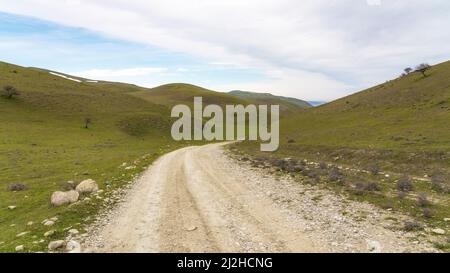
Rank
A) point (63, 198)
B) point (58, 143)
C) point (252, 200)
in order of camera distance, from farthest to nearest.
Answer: point (58, 143)
point (252, 200)
point (63, 198)

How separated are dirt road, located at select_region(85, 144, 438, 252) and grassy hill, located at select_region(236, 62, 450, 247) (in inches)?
131

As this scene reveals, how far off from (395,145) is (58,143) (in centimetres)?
5035

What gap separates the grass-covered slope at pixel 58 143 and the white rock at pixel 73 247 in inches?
38.9

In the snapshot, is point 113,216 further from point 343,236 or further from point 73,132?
point 73,132

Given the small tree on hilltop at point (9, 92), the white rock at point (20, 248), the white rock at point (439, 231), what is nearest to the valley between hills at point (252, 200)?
the white rock at point (20, 248)

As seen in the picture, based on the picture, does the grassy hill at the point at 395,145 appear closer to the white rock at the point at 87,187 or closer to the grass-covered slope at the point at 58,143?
the white rock at the point at 87,187

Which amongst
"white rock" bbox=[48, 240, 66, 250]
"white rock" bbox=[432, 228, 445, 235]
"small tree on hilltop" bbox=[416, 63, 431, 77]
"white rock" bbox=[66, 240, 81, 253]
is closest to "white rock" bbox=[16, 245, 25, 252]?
"white rock" bbox=[48, 240, 66, 250]

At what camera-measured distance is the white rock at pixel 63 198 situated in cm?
1717

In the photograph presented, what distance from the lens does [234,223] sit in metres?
14.0

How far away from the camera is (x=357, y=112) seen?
7162 cm

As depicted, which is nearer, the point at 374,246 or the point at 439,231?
the point at 374,246

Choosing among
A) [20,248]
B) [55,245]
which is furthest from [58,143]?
[55,245]

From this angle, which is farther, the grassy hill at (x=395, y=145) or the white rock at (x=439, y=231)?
the grassy hill at (x=395, y=145)

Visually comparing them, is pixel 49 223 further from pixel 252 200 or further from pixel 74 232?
pixel 252 200
